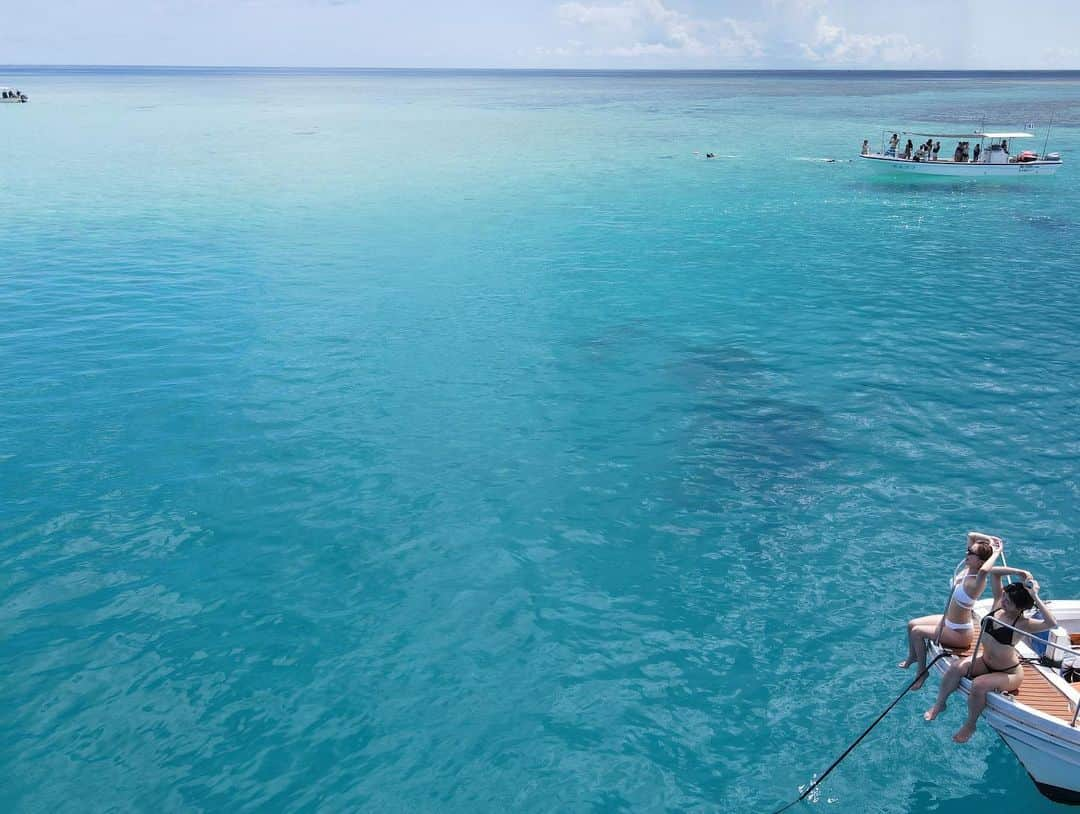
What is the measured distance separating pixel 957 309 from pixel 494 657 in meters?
31.4

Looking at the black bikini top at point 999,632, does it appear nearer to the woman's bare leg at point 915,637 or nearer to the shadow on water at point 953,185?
the woman's bare leg at point 915,637

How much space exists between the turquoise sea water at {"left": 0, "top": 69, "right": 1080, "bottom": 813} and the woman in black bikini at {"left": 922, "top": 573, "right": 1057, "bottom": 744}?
2009 millimetres

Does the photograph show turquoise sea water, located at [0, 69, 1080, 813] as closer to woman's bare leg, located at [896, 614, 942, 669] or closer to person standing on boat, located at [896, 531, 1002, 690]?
woman's bare leg, located at [896, 614, 942, 669]

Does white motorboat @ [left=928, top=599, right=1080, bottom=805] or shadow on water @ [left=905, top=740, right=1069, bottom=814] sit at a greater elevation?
white motorboat @ [left=928, top=599, right=1080, bottom=805]

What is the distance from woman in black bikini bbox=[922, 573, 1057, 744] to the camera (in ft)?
42.2

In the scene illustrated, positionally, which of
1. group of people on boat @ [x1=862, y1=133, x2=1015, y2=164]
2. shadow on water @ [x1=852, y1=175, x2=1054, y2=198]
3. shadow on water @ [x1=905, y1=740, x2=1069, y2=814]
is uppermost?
group of people on boat @ [x1=862, y1=133, x2=1015, y2=164]

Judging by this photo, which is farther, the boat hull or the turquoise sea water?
the boat hull

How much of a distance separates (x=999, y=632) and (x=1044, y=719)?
138cm

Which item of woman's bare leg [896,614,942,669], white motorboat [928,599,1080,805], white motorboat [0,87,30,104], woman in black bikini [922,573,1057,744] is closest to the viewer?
white motorboat [928,599,1080,805]

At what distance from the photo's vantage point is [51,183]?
7231cm

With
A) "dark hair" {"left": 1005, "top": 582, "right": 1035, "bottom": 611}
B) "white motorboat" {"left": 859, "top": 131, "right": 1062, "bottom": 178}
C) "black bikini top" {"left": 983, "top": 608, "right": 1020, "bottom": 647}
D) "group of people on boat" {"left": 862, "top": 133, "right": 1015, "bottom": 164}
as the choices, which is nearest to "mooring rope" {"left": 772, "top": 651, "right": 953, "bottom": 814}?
"black bikini top" {"left": 983, "top": 608, "right": 1020, "bottom": 647}

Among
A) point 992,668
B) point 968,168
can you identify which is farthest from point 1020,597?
point 968,168

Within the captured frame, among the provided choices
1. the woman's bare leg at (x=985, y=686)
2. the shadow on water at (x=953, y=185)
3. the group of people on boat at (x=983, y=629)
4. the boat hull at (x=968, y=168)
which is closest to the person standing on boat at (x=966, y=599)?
the group of people on boat at (x=983, y=629)

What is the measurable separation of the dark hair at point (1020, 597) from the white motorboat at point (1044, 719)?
58 cm
